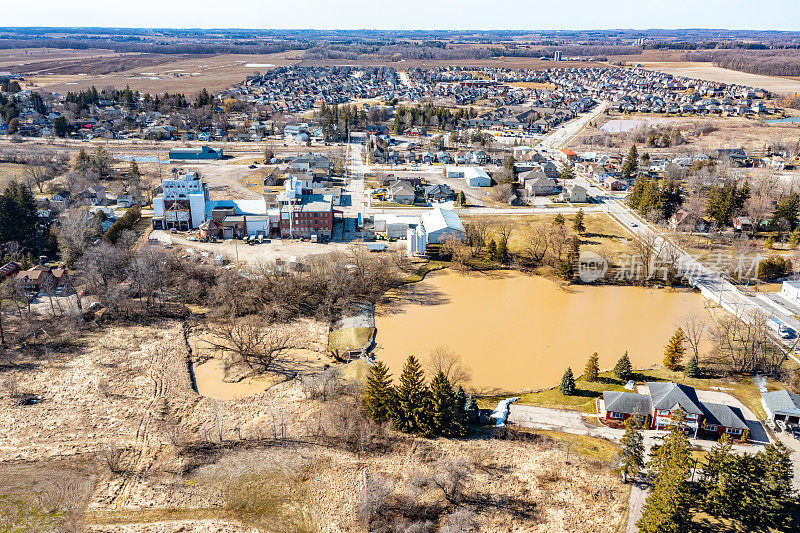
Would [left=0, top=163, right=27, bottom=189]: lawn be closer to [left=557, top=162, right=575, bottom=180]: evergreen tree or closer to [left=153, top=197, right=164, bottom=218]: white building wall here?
[left=153, top=197, right=164, bottom=218]: white building wall

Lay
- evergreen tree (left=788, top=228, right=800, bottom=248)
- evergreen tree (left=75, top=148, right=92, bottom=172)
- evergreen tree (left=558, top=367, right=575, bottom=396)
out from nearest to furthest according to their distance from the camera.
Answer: evergreen tree (left=558, top=367, right=575, bottom=396) → evergreen tree (left=788, top=228, right=800, bottom=248) → evergreen tree (left=75, top=148, right=92, bottom=172)

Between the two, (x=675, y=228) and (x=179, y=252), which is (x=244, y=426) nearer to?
(x=179, y=252)

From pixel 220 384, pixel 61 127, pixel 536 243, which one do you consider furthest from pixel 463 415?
pixel 61 127

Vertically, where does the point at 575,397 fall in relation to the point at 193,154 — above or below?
below

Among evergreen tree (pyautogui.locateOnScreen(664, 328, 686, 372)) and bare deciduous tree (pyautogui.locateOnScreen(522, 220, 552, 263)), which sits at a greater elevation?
bare deciduous tree (pyautogui.locateOnScreen(522, 220, 552, 263))

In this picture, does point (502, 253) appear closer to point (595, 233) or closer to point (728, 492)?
point (595, 233)

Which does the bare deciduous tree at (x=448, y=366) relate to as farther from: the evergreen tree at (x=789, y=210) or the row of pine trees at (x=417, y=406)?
the evergreen tree at (x=789, y=210)

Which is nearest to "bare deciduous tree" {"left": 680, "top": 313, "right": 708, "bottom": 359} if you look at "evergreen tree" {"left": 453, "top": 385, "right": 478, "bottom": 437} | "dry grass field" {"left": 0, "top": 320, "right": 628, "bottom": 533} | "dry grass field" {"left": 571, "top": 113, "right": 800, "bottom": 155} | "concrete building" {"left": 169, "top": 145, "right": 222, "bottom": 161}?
"dry grass field" {"left": 0, "top": 320, "right": 628, "bottom": 533}
